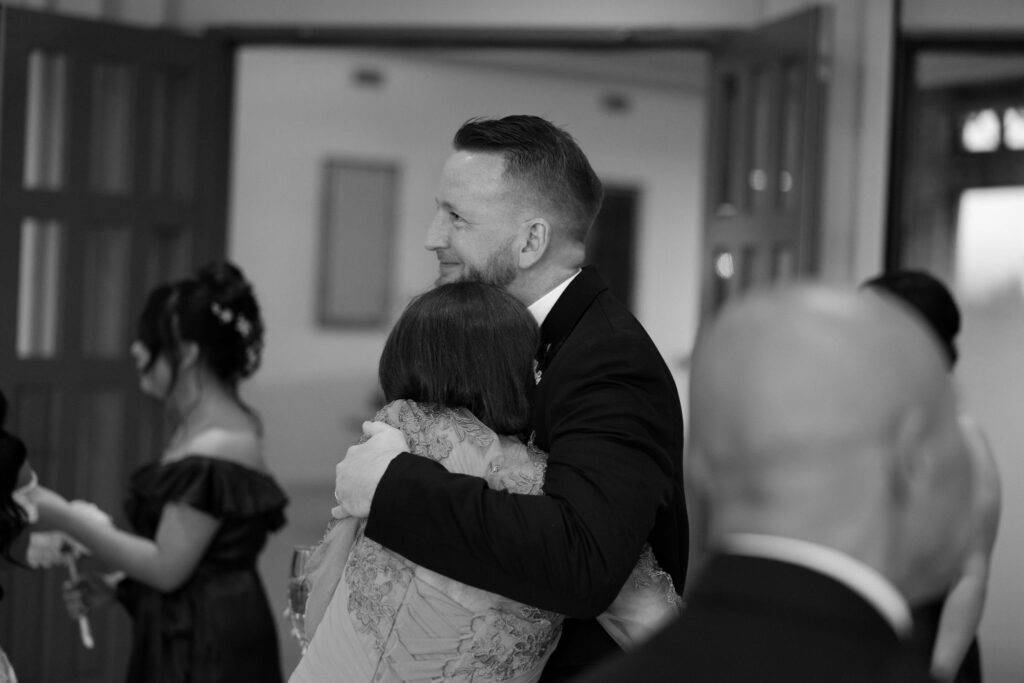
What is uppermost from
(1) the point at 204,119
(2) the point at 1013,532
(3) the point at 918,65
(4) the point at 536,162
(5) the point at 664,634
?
(3) the point at 918,65

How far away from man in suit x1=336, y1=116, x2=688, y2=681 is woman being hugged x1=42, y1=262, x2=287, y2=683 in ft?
4.18

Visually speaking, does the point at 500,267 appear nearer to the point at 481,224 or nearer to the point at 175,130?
the point at 481,224

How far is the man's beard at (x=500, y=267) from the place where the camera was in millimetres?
1879

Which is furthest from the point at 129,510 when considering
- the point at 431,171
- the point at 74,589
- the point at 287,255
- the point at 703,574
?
the point at 431,171

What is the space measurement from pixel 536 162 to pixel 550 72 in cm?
877

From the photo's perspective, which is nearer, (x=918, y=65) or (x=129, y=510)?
(x=129, y=510)

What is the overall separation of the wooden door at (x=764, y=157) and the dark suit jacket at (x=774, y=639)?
129 inches

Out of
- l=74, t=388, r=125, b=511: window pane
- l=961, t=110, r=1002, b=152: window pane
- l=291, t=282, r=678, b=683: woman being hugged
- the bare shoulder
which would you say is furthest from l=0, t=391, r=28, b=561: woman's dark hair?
l=961, t=110, r=1002, b=152: window pane

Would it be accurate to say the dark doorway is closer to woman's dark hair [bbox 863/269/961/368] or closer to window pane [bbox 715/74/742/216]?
window pane [bbox 715/74/742/216]

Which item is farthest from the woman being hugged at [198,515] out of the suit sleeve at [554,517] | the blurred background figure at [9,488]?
the suit sleeve at [554,517]

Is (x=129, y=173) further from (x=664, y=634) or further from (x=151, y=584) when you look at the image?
(x=664, y=634)

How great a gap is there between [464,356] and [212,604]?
162cm

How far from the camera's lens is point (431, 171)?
10.2 metres

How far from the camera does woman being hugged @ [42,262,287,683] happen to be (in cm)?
292
